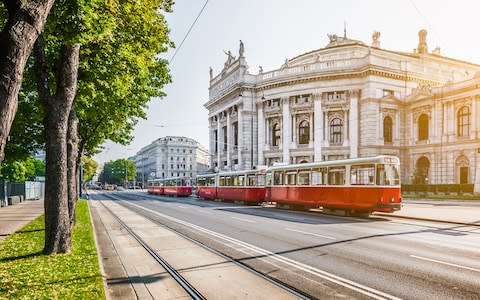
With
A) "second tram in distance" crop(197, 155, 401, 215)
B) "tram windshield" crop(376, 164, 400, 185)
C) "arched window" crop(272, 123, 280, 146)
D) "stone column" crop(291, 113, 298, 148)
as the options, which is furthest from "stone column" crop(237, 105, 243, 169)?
"tram windshield" crop(376, 164, 400, 185)

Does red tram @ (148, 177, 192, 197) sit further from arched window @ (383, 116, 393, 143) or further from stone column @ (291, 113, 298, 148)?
arched window @ (383, 116, 393, 143)

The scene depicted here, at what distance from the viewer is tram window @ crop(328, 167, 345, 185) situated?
69.2ft

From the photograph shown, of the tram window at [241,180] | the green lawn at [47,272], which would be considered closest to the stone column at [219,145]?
the tram window at [241,180]

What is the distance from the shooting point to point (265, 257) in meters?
9.73

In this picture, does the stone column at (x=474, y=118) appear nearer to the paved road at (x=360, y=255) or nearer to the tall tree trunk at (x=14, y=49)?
the paved road at (x=360, y=255)

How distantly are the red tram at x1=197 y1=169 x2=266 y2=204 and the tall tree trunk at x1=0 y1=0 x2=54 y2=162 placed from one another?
1040 inches

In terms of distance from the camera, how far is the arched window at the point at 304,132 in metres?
55.5

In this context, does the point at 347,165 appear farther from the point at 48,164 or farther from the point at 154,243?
the point at 48,164

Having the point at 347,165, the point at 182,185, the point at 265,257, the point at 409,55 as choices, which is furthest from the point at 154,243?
the point at 409,55

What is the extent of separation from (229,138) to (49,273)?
59.8 metres

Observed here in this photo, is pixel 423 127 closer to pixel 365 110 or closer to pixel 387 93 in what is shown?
pixel 387 93

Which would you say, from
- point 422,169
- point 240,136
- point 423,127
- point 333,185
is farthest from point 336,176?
point 240,136

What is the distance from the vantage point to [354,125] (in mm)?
50719

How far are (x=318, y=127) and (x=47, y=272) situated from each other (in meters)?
48.1
